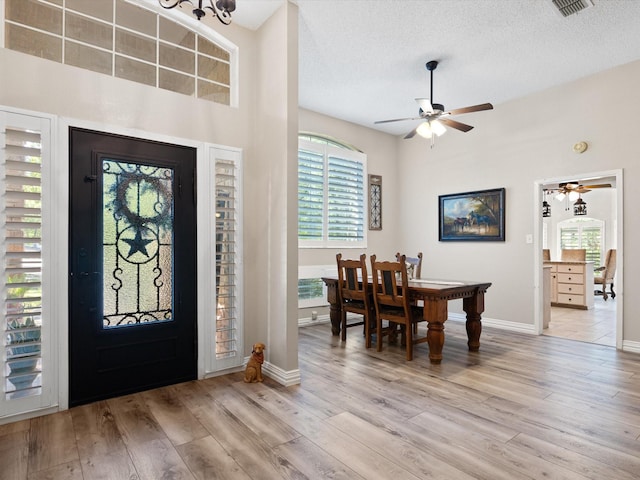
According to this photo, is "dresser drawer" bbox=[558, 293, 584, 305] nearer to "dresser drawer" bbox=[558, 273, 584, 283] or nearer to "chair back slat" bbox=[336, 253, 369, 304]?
"dresser drawer" bbox=[558, 273, 584, 283]

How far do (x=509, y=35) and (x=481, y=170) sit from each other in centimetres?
223

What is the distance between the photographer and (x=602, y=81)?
170 inches

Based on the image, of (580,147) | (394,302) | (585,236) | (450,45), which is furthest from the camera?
(585,236)

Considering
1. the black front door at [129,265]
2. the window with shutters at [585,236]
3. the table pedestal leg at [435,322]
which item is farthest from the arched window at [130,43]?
the window with shutters at [585,236]

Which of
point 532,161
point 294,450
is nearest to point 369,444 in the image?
point 294,450

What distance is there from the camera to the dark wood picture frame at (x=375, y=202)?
6242 mm

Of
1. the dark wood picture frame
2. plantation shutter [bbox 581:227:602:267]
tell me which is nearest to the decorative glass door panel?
the dark wood picture frame

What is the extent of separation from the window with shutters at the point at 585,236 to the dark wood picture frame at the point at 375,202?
6605 millimetres

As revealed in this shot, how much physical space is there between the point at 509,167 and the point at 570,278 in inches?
126

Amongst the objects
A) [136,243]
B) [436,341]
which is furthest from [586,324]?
[136,243]

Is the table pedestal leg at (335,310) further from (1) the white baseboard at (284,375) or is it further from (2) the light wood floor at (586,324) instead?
(2) the light wood floor at (586,324)

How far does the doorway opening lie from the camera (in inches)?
175

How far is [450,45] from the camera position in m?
3.73

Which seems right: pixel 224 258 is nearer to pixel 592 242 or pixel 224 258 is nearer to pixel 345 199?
pixel 345 199
